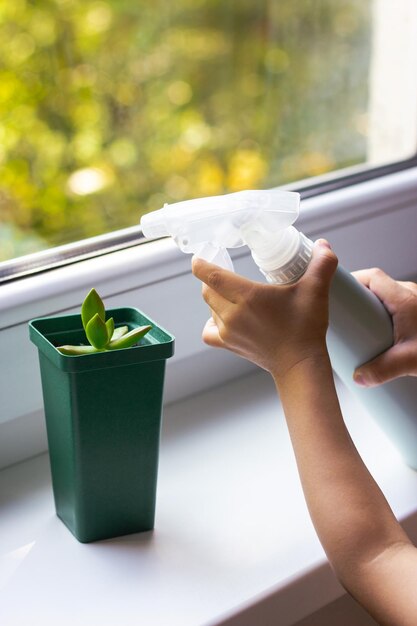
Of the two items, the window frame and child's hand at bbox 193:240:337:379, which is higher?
child's hand at bbox 193:240:337:379

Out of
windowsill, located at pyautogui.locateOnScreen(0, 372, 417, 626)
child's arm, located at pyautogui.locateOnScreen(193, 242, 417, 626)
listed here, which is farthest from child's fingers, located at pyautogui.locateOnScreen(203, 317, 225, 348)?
windowsill, located at pyautogui.locateOnScreen(0, 372, 417, 626)

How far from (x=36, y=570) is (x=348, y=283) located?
26 cm

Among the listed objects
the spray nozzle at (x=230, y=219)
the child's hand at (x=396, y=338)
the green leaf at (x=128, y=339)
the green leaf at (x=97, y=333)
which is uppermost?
the spray nozzle at (x=230, y=219)

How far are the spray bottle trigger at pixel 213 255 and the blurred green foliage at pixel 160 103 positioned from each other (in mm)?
220

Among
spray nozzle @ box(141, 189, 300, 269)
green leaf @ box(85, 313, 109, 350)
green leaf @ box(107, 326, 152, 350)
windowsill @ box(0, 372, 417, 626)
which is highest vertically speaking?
spray nozzle @ box(141, 189, 300, 269)

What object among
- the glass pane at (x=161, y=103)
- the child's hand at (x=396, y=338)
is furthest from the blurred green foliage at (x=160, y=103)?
the child's hand at (x=396, y=338)

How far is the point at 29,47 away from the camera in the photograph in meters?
0.67

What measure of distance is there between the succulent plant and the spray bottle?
0.06 metres

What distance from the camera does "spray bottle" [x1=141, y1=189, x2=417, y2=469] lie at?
487 millimetres

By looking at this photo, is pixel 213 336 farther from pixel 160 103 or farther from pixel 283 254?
pixel 160 103

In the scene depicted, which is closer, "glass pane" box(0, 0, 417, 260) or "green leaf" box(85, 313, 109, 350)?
"green leaf" box(85, 313, 109, 350)

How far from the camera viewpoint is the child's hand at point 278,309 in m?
0.49

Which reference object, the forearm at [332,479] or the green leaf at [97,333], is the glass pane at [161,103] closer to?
the green leaf at [97,333]

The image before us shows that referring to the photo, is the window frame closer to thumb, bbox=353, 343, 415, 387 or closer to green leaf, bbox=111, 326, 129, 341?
green leaf, bbox=111, 326, 129, 341
